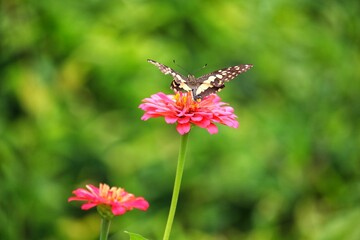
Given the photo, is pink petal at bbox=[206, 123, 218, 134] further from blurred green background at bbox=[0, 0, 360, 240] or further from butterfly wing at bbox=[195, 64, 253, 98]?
blurred green background at bbox=[0, 0, 360, 240]

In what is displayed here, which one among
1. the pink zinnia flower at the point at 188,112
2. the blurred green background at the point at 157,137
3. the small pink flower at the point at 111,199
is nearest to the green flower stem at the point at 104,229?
the small pink flower at the point at 111,199

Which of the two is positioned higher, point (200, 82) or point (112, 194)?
point (200, 82)

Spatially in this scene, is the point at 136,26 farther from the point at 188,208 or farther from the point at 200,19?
the point at 188,208

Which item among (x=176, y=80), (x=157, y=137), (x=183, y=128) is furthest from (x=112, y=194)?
(x=157, y=137)

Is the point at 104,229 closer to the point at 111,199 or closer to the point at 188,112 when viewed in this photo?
the point at 111,199

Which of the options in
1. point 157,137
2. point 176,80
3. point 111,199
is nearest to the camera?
point 111,199

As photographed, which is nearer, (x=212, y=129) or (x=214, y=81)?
(x=212, y=129)

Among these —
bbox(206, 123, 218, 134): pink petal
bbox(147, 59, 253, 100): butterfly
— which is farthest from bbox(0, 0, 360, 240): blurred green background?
bbox(206, 123, 218, 134): pink petal
